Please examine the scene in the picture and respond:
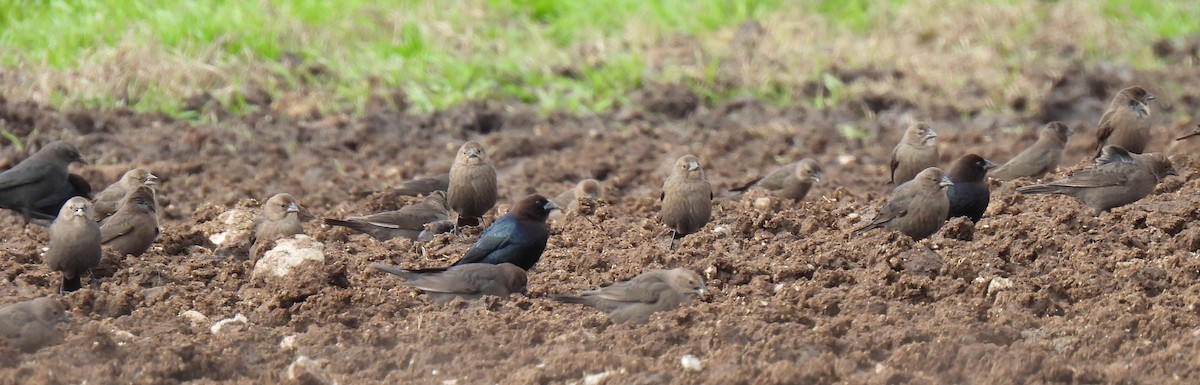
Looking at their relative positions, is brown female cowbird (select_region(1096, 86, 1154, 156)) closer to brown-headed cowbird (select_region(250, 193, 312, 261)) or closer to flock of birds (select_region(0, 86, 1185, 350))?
flock of birds (select_region(0, 86, 1185, 350))

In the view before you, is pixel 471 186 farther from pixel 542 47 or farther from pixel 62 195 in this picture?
pixel 542 47

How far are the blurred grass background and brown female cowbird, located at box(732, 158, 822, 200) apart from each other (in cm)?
366

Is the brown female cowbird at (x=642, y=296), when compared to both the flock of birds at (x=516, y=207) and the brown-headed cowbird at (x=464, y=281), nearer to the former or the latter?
the flock of birds at (x=516, y=207)

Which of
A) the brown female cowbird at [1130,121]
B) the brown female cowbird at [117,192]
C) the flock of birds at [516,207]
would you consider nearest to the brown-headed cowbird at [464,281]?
the flock of birds at [516,207]

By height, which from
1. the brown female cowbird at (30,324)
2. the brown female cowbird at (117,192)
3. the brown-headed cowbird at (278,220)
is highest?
the brown female cowbird at (30,324)

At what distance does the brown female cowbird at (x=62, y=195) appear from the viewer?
1010cm

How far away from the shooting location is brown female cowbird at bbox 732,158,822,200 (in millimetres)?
10633

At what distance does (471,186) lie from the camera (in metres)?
9.86

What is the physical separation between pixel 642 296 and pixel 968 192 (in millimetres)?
2730

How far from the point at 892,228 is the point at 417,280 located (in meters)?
2.90

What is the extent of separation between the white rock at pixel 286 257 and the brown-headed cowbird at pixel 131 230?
101 cm

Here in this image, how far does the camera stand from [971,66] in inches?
599

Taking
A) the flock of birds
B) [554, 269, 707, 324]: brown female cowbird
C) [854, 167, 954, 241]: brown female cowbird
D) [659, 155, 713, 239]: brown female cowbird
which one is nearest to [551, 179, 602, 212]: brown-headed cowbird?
the flock of birds

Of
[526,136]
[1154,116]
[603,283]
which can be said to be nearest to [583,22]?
[526,136]
